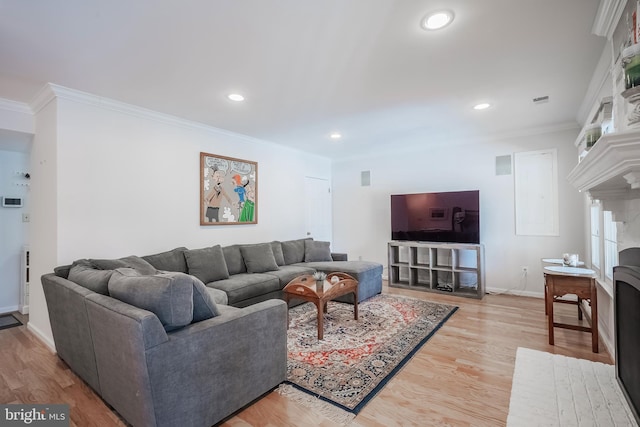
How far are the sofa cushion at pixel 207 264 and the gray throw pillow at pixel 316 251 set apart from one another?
155 cm

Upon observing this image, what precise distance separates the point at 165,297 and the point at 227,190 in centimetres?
285

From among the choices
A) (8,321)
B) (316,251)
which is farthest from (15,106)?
(316,251)

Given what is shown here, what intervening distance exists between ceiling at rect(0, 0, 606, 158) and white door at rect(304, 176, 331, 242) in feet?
7.42

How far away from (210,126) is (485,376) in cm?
403

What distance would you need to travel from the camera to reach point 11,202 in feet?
13.1

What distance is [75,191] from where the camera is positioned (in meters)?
2.88

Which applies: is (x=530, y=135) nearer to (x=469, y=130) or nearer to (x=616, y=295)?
(x=469, y=130)

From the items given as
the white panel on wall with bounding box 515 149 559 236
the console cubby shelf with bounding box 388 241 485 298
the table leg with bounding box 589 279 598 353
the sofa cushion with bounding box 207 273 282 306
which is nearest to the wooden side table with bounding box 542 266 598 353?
the table leg with bounding box 589 279 598 353

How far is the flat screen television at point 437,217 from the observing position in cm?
456

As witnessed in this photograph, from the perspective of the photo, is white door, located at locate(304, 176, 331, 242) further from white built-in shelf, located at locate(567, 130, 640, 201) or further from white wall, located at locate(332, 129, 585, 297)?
white built-in shelf, located at locate(567, 130, 640, 201)

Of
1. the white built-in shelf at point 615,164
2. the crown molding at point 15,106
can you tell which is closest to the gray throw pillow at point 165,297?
the white built-in shelf at point 615,164

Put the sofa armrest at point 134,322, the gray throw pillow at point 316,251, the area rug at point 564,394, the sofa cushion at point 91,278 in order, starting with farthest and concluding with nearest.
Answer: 1. the gray throw pillow at point 316,251
2. the sofa cushion at point 91,278
3. the area rug at point 564,394
4. the sofa armrest at point 134,322

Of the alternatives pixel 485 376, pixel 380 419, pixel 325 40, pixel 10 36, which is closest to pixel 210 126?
pixel 10 36

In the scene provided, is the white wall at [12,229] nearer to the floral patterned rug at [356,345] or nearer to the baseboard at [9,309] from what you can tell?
the baseboard at [9,309]
